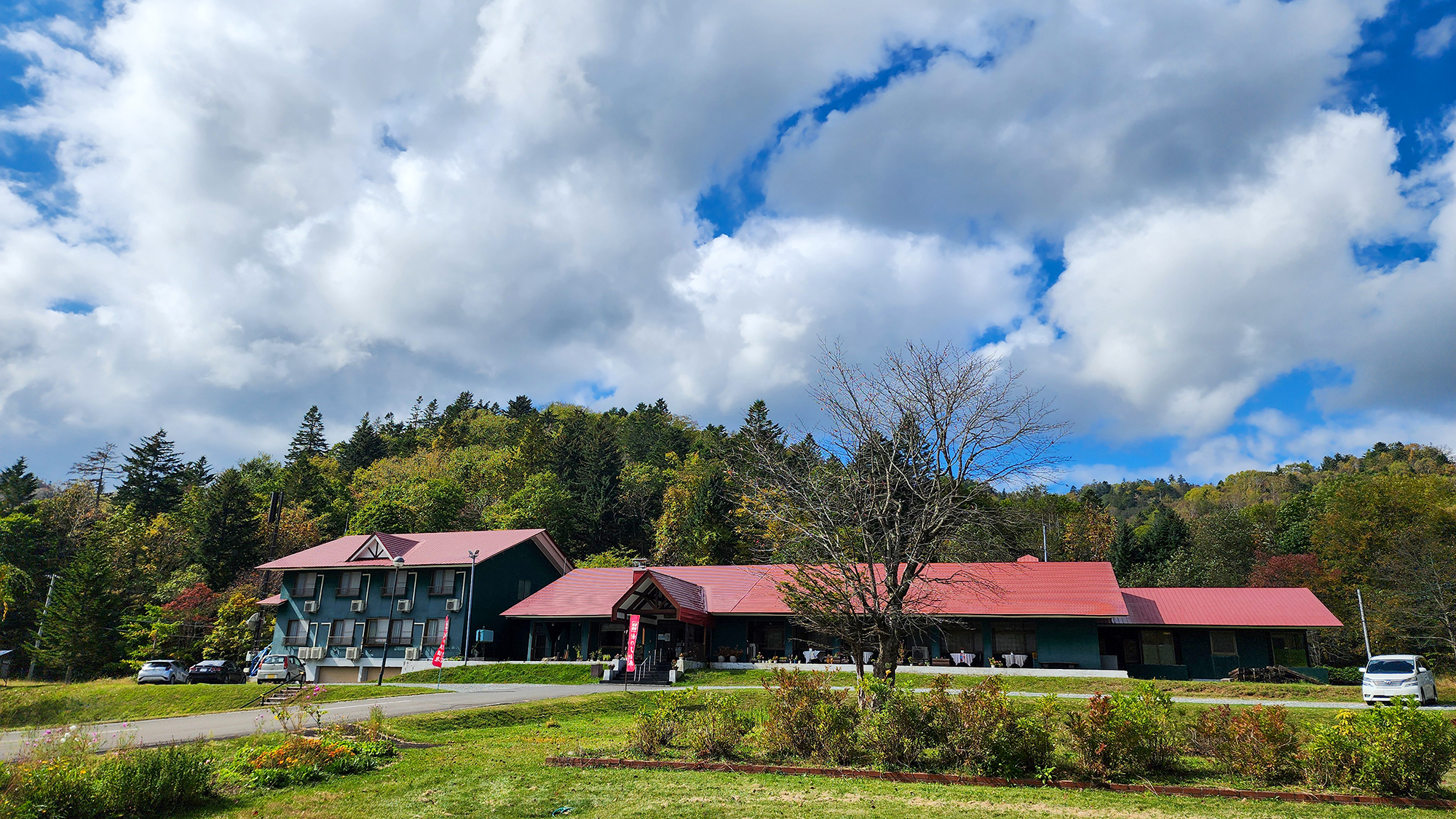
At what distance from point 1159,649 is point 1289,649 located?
4.61 m

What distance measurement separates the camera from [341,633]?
40375 millimetres

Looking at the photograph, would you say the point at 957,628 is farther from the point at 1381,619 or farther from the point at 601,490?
the point at 601,490

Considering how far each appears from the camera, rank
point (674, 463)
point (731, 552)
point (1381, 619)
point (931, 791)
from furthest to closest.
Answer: point (674, 463)
point (731, 552)
point (1381, 619)
point (931, 791)

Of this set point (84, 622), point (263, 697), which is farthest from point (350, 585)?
point (263, 697)

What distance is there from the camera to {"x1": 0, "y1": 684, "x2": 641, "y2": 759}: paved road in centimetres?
1381

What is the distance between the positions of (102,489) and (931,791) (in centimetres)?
8831

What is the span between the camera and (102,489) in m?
74.1

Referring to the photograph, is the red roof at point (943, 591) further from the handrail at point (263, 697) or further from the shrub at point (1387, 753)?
the shrub at point (1387, 753)

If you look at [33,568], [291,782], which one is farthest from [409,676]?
[33,568]

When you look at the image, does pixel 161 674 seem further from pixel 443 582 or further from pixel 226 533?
pixel 226 533

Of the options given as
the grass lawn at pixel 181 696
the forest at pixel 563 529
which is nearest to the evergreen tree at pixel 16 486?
the forest at pixel 563 529

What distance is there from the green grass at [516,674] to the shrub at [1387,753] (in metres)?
23.5

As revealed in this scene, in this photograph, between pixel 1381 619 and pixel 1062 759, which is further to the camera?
pixel 1381 619

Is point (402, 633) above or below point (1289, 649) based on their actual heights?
below
